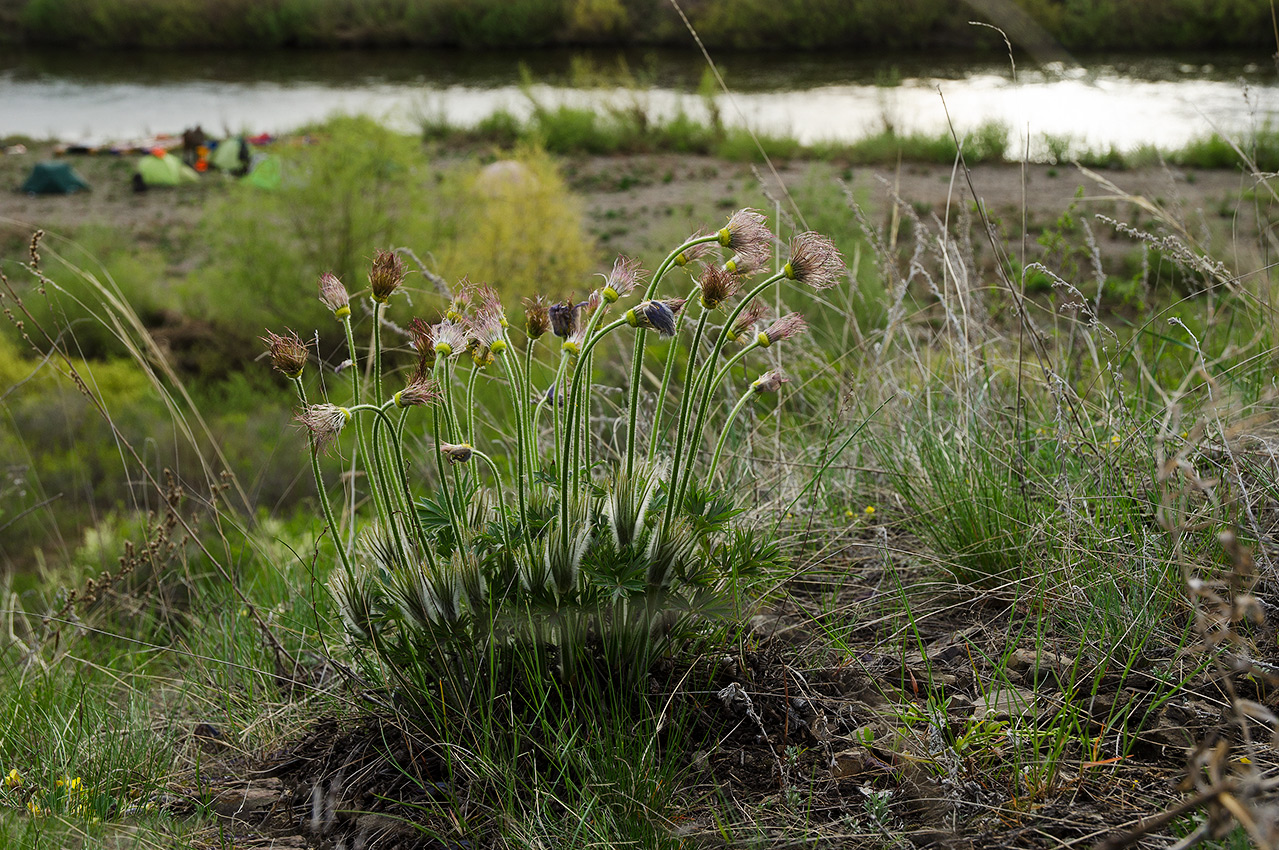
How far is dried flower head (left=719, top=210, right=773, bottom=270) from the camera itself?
1.30m

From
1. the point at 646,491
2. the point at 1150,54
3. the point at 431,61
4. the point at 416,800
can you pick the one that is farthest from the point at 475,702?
the point at 431,61

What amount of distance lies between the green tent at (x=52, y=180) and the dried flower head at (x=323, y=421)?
57.3 ft

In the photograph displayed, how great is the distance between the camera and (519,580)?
1476 mm

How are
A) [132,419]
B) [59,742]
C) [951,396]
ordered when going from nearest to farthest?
[59,742], [951,396], [132,419]

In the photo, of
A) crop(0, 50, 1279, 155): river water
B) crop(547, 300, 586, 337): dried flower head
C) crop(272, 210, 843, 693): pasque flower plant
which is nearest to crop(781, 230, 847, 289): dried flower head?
crop(272, 210, 843, 693): pasque flower plant

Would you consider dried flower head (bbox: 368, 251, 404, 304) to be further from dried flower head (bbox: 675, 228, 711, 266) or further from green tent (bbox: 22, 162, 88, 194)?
green tent (bbox: 22, 162, 88, 194)

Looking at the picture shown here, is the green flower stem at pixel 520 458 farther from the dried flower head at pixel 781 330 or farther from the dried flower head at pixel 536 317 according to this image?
the dried flower head at pixel 781 330

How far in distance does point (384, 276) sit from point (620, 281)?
1.22 feet

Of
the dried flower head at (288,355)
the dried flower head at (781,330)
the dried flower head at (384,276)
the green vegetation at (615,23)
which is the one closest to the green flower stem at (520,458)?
the dried flower head at (384,276)

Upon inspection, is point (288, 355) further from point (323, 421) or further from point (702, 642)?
point (702, 642)

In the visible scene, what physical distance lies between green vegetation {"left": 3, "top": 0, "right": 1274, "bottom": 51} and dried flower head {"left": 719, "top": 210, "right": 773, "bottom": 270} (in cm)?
2553

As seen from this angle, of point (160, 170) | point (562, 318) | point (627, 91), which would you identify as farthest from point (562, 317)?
point (627, 91)

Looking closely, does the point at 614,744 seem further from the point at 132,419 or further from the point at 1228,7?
the point at 1228,7

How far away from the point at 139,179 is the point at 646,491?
17.0m
